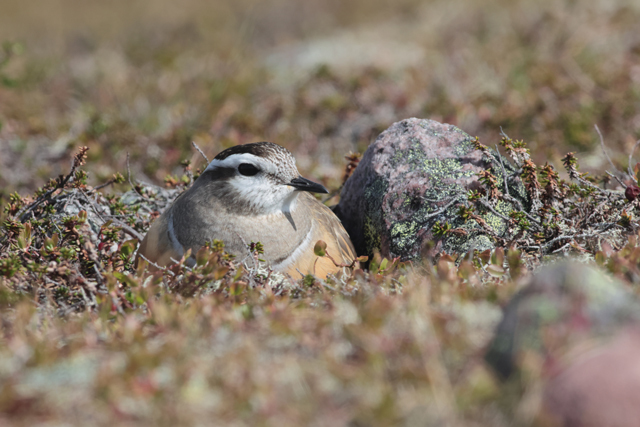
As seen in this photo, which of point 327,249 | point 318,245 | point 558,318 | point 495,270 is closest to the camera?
point 558,318

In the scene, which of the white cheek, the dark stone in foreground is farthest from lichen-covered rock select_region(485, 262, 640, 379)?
the white cheek

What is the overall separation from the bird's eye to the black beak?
32cm

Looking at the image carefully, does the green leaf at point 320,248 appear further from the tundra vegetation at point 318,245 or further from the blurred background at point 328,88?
the blurred background at point 328,88

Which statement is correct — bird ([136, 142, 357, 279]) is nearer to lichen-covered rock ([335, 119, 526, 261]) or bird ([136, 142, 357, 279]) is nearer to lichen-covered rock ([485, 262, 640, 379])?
lichen-covered rock ([335, 119, 526, 261])

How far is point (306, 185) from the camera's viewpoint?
5262 mm

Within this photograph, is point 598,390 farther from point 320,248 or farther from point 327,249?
point 327,249

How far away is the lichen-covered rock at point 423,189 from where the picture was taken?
533cm

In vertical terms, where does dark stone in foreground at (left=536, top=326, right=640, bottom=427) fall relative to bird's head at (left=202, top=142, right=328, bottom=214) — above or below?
below

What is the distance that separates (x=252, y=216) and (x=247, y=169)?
0.40 metres

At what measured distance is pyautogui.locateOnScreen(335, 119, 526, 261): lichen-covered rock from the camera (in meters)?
5.33

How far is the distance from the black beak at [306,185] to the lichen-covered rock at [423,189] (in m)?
0.71

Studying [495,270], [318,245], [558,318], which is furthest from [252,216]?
[558,318]

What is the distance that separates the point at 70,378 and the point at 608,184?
559cm

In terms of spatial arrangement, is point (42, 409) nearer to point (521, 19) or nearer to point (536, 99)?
point (536, 99)
